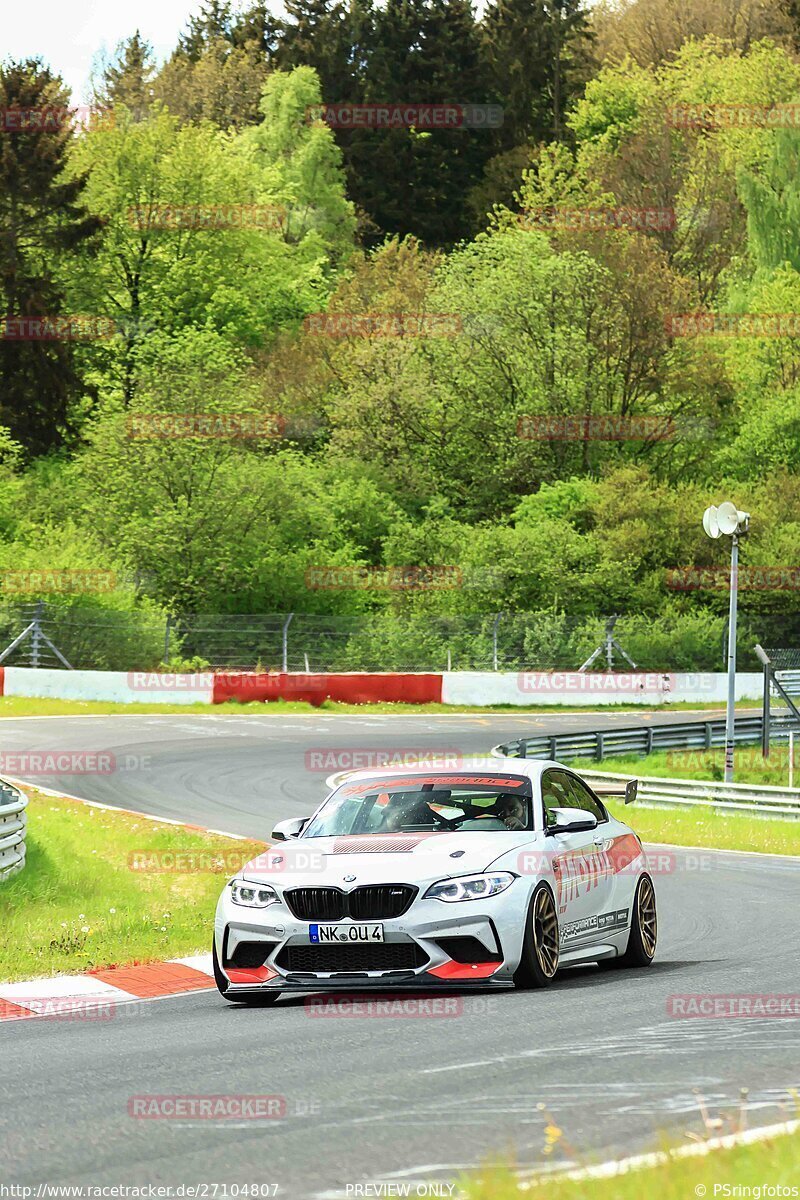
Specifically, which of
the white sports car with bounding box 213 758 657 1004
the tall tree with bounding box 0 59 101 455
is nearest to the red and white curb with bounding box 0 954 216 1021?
the white sports car with bounding box 213 758 657 1004

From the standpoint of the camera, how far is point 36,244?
209 feet

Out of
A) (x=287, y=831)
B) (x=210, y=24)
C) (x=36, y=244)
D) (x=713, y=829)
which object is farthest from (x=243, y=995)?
(x=210, y=24)

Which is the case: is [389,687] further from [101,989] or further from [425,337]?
[101,989]

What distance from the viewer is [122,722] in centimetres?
3509

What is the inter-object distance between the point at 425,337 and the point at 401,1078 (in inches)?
2071

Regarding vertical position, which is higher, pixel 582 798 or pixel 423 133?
pixel 423 133

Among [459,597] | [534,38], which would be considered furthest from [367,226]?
[459,597]

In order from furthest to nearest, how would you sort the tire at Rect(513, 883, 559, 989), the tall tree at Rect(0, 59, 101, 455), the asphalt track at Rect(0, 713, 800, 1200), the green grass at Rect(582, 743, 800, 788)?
1. the tall tree at Rect(0, 59, 101, 455)
2. the green grass at Rect(582, 743, 800, 788)
3. the tire at Rect(513, 883, 559, 989)
4. the asphalt track at Rect(0, 713, 800, 1200)

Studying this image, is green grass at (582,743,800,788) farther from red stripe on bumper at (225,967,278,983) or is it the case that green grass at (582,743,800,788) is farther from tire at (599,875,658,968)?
red stripe on bumper at (225,967,278,983)

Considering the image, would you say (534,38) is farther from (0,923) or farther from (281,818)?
(0,923)

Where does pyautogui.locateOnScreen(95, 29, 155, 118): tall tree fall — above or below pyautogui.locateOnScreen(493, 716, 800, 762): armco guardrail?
above

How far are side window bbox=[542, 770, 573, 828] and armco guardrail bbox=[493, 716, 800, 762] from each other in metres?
18.5

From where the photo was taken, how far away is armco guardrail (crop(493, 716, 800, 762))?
31.9 meters

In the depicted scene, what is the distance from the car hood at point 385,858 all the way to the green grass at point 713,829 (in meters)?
13.3
